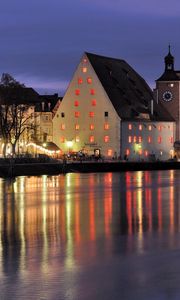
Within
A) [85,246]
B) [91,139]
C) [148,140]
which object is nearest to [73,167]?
[91,139]

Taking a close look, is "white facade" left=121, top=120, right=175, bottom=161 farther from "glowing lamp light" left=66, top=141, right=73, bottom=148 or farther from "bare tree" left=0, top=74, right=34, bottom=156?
"bare tree" left=0, top=74, right=34, bottom=156

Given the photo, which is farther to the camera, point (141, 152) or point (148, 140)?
point (148, 140)

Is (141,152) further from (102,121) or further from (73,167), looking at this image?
(73,167)

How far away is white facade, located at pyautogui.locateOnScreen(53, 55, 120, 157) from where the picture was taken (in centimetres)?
12188

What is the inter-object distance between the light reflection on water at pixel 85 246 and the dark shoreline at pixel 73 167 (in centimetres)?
3805

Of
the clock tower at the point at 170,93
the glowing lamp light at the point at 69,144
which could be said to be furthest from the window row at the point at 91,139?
the clock tower at the point at 170,93

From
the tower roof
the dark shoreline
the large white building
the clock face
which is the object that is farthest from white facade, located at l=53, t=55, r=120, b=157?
the clock face

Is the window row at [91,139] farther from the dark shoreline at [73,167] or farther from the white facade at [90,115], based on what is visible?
the dark shoreline at [73,167]

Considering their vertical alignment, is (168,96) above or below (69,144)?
above

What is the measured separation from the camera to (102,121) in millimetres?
122062

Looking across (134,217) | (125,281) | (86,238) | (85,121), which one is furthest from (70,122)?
(125,281)

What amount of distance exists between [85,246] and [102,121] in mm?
94722

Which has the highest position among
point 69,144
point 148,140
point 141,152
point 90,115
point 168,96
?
point 168,96

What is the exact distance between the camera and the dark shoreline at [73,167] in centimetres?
8844
